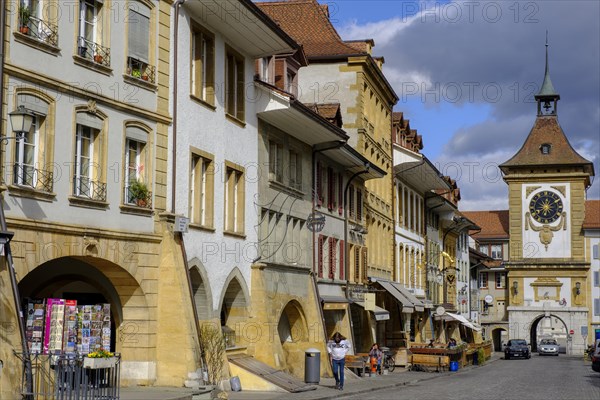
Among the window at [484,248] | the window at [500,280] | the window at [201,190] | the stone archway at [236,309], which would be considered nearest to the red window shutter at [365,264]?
the stone archway at [236,309]

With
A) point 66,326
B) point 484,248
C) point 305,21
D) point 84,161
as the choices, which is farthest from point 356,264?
point 484,248

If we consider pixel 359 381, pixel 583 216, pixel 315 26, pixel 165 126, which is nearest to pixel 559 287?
pixel 583 216

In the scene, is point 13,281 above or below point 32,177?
below

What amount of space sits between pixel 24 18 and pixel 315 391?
44.6 feet

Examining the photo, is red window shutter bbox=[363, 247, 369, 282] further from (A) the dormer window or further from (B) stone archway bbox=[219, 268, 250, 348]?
(A) the dormer window

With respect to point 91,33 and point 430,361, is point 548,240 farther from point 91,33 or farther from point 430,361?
point 91,33

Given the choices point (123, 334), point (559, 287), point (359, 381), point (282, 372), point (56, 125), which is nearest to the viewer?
point (56, 125)

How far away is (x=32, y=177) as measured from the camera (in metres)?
18.9

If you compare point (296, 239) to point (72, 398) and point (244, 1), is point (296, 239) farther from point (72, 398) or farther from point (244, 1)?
point (72, 398)

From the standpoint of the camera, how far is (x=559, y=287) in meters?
97.6

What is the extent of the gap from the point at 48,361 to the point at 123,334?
446cm

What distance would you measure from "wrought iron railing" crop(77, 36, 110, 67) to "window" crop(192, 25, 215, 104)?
4284 millimetres

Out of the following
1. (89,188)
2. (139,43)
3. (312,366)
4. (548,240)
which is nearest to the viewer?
(89,188)

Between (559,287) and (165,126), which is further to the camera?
(559,287)
